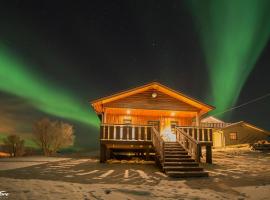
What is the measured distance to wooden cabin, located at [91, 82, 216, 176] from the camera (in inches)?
660

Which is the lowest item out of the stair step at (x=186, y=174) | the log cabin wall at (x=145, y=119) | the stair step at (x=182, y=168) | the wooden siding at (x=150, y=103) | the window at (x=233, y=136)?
the stair step at (x=186, y=174)

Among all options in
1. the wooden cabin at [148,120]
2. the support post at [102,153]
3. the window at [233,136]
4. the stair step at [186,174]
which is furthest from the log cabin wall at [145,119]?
the window at [233,136]

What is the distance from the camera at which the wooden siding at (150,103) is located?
19.6 metres

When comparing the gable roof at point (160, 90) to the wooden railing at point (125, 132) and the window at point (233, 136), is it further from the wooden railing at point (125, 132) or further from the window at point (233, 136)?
the window at point (233, 136)

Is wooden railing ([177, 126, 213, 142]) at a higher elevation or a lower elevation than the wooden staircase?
higher

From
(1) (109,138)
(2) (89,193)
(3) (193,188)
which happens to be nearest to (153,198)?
(2) (89,193)

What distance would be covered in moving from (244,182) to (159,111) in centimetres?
1183

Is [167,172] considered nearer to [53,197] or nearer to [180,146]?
[180,146]

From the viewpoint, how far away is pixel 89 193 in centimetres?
665

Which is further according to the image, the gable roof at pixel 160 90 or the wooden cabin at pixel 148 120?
the gable roof at pixel 160 90

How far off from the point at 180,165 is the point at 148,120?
32.3ft

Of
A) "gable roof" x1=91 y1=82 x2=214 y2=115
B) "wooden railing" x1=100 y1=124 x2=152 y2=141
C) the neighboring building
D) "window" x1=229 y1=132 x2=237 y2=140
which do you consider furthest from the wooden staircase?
"window" x1=229 y1=132 x2=237 y2=140

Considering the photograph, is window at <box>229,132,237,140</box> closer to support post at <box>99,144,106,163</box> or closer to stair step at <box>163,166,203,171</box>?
support post at <box>99,144,106,163</box>

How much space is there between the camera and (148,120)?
71.3ft
